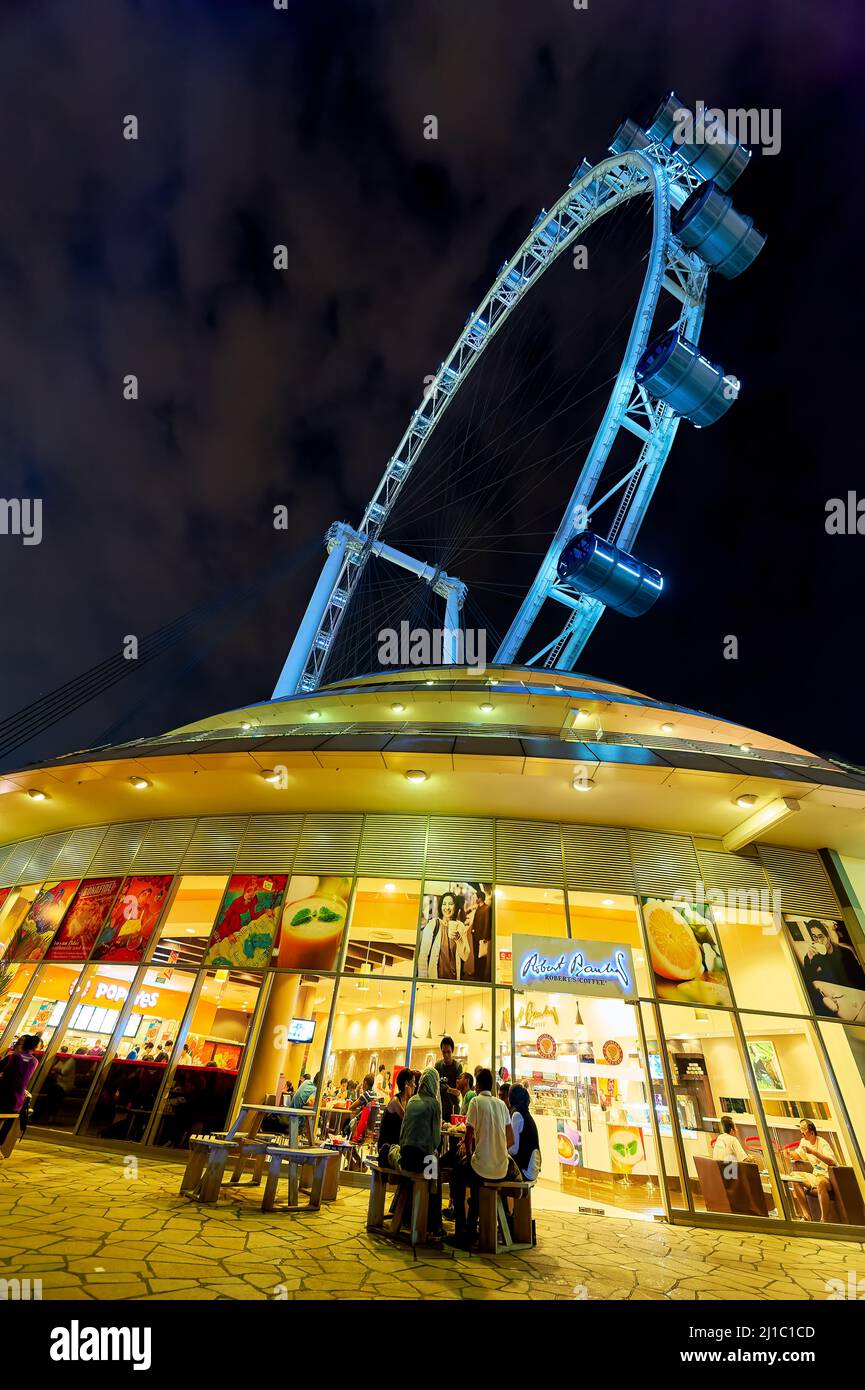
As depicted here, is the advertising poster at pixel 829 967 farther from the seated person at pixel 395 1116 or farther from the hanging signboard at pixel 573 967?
the seated person at pixel 395 1116

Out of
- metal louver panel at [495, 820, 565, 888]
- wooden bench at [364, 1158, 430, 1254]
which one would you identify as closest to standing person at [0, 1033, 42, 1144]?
wooden bench at [364, 1158, 430, 1254]

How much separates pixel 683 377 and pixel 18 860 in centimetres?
2129

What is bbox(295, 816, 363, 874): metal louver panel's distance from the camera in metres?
10.7

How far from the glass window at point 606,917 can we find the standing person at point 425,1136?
472 cm

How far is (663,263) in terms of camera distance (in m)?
22.6

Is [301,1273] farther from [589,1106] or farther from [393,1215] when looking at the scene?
[589,1106]

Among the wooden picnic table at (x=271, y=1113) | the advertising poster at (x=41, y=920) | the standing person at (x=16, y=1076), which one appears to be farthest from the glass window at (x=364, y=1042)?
the advertising poster at (x=41, y=920)

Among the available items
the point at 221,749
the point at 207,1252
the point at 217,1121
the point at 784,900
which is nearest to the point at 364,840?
the point at 221,749

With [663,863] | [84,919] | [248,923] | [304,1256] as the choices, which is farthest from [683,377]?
[304,1256]

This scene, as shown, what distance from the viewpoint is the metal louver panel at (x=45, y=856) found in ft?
41.4

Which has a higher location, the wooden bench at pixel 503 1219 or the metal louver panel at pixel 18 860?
the metal louver panel at pixel 18 860

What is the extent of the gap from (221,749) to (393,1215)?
21.5ft

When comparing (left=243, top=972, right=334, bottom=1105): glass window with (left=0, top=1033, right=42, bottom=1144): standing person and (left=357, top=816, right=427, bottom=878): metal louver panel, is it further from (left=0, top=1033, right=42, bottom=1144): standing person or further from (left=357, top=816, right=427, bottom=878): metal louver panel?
(left=0, top=1033, right=42, bottom=1144): standing person

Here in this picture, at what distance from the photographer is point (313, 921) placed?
33.3 feet
